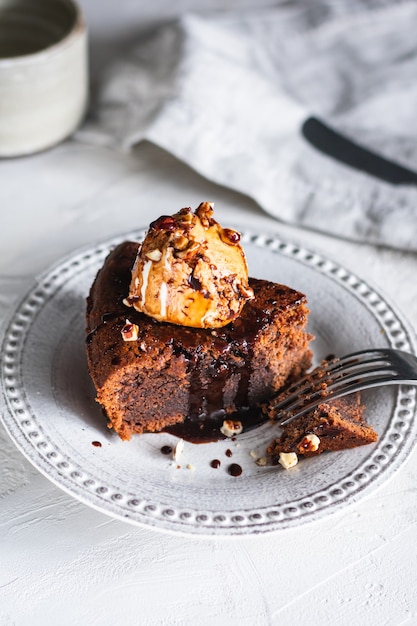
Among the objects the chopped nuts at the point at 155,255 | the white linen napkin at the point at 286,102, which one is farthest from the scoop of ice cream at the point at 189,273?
the white linen napkin at the point at 286,102

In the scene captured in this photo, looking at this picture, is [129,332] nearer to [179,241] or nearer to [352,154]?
[179,241]

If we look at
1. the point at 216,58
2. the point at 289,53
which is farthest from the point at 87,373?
the point at 289,53

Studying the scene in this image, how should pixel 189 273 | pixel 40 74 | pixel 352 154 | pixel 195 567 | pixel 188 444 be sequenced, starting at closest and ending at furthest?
pixel 195 567 → pixel 189 273 → pixel 188 444 → pixel 40 74 → pixel 352 154

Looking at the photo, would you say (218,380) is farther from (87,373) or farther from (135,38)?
(135,38)

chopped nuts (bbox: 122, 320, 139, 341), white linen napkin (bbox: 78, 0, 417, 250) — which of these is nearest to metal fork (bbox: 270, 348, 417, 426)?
chopped nuts (bbox: 122, 320, 139, 341)

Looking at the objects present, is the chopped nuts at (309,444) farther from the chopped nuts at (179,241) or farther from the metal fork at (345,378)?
the chopped nuts at (179,241)

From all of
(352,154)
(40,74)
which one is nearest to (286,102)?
(352,154)
